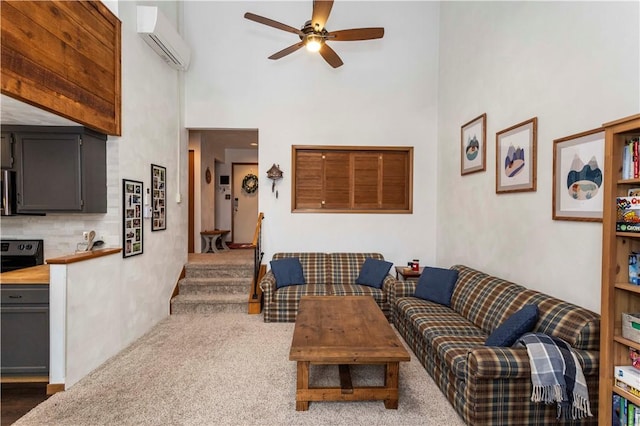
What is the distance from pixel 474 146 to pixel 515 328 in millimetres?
2278

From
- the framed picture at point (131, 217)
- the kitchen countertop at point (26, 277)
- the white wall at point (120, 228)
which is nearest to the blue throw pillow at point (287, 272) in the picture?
the white wall at point (120, 228)

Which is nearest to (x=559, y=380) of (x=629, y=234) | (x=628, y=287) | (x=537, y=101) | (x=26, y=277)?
(x=628, y=287)

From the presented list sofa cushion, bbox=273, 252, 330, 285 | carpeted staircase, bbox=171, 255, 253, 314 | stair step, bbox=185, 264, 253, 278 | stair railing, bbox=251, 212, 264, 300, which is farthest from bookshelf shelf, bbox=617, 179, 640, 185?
stair step, bbox=185, 264, 253, 278

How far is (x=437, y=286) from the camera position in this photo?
132 inches

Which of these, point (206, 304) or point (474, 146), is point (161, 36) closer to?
point (206, 304)

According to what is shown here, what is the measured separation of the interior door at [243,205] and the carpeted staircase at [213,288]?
146 inches

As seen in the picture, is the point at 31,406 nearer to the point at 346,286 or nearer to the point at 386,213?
the point at 346,286

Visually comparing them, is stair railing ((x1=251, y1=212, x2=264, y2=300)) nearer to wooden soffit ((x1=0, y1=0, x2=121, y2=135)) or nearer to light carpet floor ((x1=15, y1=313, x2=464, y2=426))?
light carpet floor ((x1=15, y1=313, x2=464, y2=426))

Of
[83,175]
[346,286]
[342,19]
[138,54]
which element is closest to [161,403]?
[83,175]

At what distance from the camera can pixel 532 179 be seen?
104 inches

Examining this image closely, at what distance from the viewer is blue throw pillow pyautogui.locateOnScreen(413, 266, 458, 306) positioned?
10.7 feet

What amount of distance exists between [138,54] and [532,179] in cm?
423

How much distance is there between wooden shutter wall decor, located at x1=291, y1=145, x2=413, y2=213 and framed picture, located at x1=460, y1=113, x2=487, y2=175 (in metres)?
0.99

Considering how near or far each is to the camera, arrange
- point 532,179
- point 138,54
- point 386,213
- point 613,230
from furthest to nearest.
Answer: point 386,213 < point 138,54 < point 532,179 < point 613,230
